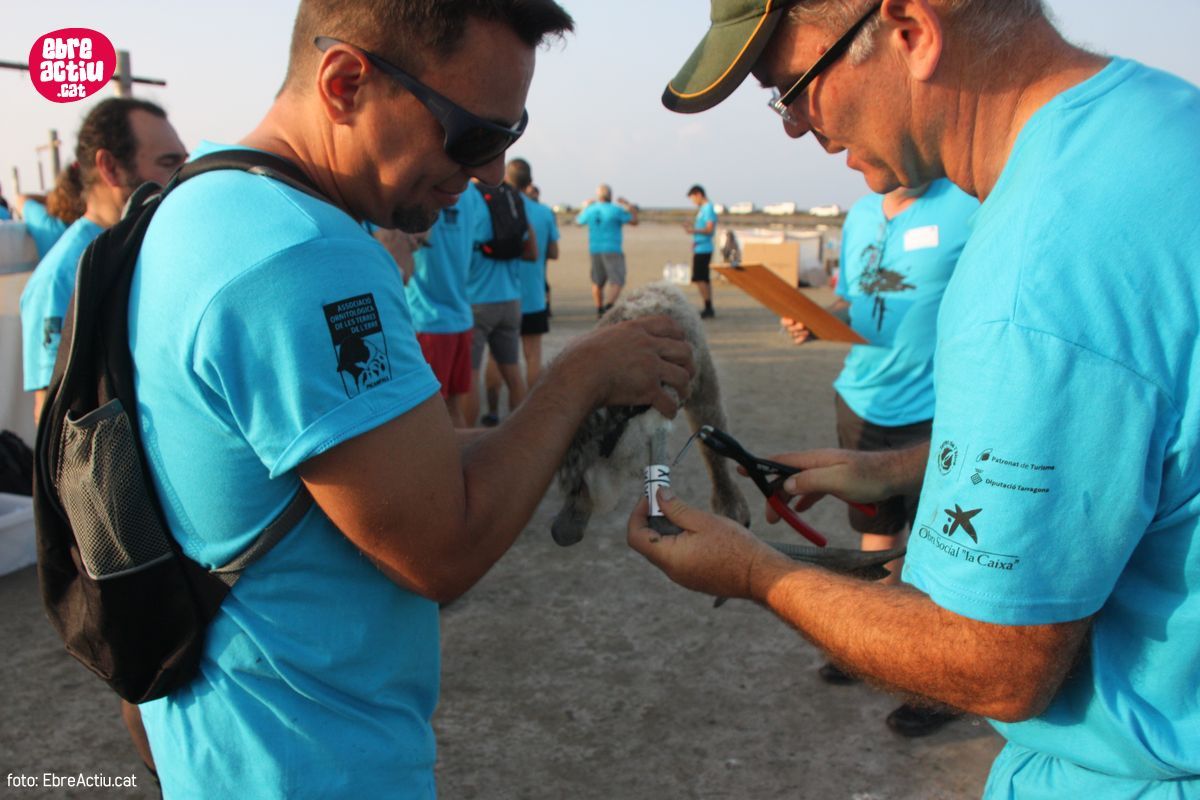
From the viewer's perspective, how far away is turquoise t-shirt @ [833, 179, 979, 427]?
369cm

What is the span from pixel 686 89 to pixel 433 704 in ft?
4.49

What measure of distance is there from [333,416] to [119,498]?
0.41 m

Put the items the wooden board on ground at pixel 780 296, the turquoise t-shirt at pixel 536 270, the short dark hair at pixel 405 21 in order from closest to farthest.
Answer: the short dark hair at pixel 405 21
the wooden board on ground at pixel 780 296
the turquoise t-shirt at pixel 536 270

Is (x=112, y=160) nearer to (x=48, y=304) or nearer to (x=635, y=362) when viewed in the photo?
(x=48, y=304)

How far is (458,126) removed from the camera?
151cm

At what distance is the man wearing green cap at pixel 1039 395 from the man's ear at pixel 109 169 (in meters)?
3.35

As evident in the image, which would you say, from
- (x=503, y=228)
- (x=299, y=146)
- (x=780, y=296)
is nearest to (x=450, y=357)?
(x=503, y=228)

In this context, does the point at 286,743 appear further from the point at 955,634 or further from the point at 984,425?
the point at 984,425

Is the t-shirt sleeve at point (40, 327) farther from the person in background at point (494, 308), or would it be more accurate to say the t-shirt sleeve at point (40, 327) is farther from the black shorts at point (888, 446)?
the person in background at point (494, 308)

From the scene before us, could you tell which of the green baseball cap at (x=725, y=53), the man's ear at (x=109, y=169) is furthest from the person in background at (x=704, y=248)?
the green baseball cap at (x=725, y=53)

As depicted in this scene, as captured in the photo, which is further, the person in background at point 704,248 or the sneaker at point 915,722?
the person in background at point 704,248

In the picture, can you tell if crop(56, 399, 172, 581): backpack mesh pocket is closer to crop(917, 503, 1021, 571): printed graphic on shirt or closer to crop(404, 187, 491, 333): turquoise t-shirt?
crop(917, 503, 1021, 571): printed graphic on shirt

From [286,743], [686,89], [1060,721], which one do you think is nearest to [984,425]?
[1060,721]

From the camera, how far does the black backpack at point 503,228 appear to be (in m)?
7.40
